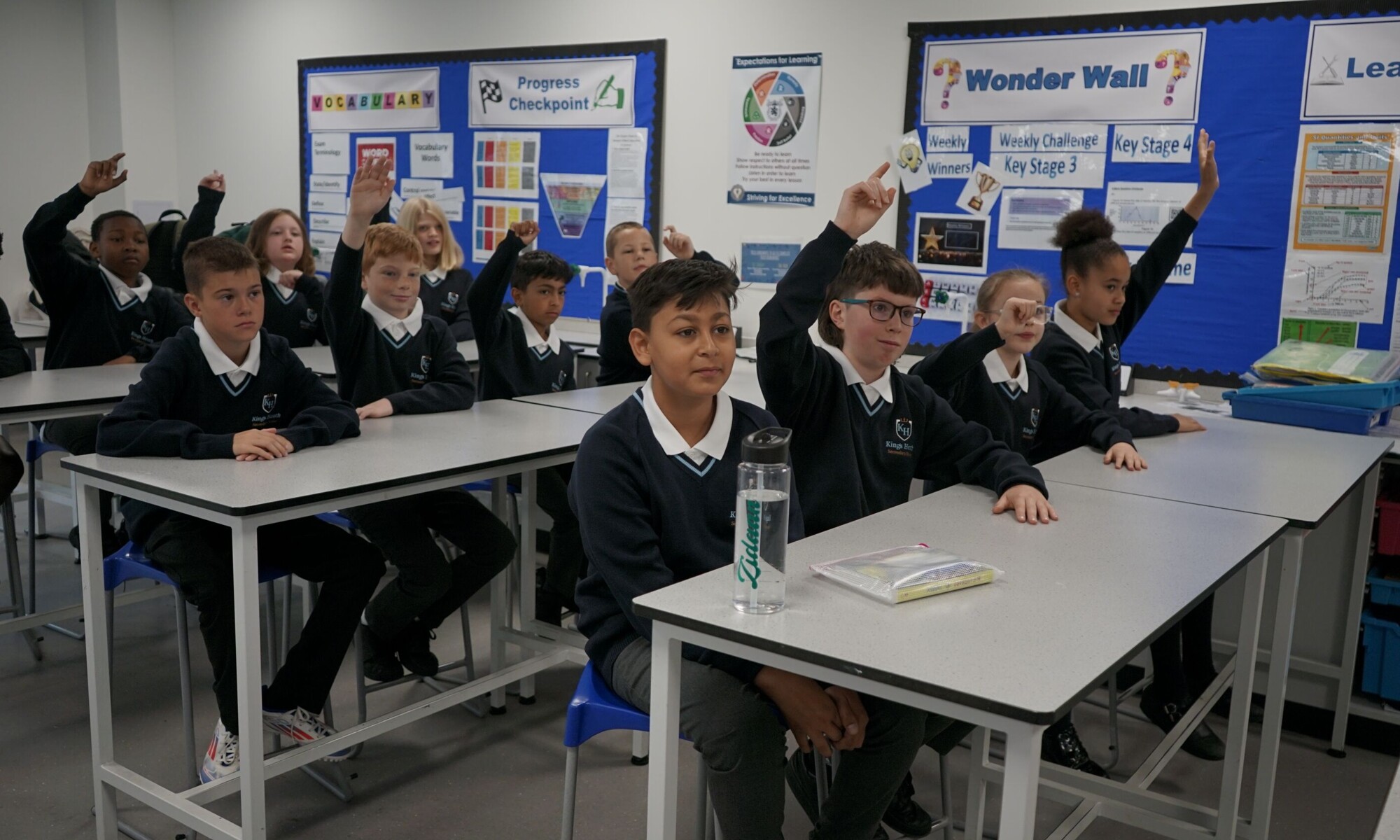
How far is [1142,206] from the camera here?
3.84m

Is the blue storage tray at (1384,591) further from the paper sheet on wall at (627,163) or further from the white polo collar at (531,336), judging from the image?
the paper sheet on wall at (627,163)

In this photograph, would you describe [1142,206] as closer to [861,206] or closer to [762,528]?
[861,206]

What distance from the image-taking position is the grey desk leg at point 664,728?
4.77 feet

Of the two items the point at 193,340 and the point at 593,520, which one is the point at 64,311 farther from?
the point at 593,520

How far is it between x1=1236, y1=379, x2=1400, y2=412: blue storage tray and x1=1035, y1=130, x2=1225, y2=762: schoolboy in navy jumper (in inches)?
13.9

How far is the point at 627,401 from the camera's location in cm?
185

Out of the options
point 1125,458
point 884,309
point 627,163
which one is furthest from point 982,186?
point 884,309

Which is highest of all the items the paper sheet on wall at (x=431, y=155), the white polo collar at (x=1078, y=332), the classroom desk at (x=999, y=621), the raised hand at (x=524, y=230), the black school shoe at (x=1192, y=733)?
the paper sheet on wall at (x=431, y=155)

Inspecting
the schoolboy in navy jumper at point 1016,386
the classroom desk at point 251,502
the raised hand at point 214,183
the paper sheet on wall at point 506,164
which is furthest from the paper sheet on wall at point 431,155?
the schoolboy in navy jumper at point 1016,386

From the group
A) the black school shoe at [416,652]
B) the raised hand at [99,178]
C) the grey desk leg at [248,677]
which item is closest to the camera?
the grey desk leg at [248,677]

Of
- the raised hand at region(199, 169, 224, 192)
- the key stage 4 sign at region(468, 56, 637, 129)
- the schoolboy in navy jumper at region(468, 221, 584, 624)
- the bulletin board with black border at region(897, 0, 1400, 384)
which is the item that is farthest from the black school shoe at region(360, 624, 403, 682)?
the key stage 4 sign at region(468, 56, 637, 129)

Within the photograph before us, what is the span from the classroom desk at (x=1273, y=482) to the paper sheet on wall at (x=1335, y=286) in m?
0.74

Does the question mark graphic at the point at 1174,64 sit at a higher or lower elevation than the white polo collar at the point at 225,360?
higher

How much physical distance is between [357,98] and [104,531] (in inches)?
136
